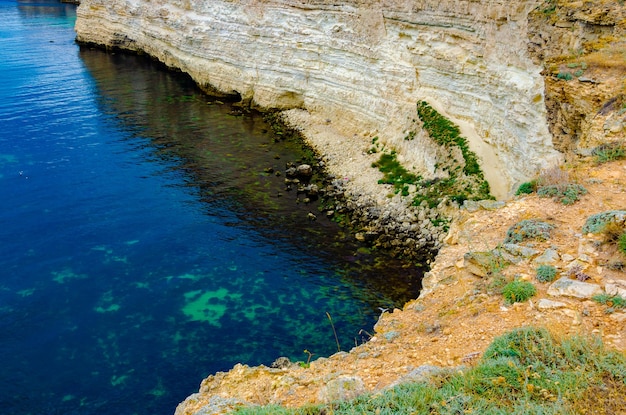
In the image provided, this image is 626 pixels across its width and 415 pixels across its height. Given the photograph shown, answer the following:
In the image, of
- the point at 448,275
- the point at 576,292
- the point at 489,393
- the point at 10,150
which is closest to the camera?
the point at 489,393

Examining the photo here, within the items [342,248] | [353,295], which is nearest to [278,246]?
[342,248]

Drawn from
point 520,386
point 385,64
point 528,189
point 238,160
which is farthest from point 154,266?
point 520,386

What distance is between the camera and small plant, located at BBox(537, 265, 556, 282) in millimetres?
11914

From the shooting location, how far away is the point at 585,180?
15758 mm

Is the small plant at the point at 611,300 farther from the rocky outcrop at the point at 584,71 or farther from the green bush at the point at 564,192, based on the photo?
the rocky outcrop at the point at 584,71

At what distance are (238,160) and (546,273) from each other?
34069mm

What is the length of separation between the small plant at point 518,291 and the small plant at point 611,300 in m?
1.26

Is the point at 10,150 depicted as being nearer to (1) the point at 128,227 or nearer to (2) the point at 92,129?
(2) the point at 92,129

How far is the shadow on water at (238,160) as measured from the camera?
29.4 meters

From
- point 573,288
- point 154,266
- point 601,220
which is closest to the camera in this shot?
point 573,288

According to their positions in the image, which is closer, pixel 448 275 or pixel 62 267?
pixel 448 275

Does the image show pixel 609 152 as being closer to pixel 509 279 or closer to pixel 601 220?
pixel 601 220

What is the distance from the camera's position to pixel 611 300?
10625 millimetres

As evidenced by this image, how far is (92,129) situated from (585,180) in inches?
1737
